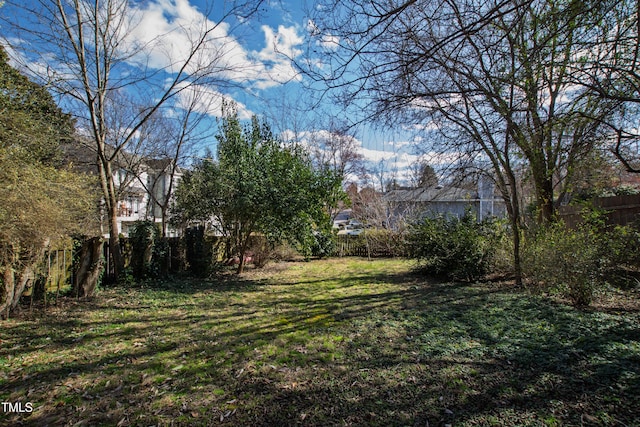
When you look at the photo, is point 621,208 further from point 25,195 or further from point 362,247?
point 25,195

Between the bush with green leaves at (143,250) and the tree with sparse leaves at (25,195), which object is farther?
the bush with green leaves at (143,250)

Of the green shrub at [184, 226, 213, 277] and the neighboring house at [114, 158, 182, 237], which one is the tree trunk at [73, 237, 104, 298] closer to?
the green shrub at [184, 226, 213, 277]

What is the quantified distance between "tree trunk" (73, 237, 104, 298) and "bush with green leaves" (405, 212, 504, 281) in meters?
7.36

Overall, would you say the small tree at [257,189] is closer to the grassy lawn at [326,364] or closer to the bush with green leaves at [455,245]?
the bush with green leaves at [455,245]

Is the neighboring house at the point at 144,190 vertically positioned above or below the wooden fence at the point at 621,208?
above

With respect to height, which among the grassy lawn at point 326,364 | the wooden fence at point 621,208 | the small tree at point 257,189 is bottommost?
the grassy lawn at point 326,364

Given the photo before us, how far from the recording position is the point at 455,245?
7.99 meters

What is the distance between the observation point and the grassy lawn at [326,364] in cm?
248

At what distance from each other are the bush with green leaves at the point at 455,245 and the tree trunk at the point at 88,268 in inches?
290

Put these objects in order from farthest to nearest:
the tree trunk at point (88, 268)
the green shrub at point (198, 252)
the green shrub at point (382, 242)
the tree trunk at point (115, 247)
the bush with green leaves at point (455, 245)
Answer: the green shrub at point (382, 242)
the green shrub at point (198, 252)
the bush with green leaves at point (455, 245)
the tree trunk at point (115, 247)
the tree trunk at point (88, 268)

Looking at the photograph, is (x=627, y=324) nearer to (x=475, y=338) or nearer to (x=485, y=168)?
(x=475, y=338)

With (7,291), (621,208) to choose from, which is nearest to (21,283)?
(7,291)

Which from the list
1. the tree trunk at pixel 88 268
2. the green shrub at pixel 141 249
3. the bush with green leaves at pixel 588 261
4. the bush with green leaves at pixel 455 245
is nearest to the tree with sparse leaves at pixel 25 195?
the tree trunk at pixel 88 268

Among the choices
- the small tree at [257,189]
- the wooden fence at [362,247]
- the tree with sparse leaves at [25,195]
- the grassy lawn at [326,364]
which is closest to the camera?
the grassy lawn at [326,364]
